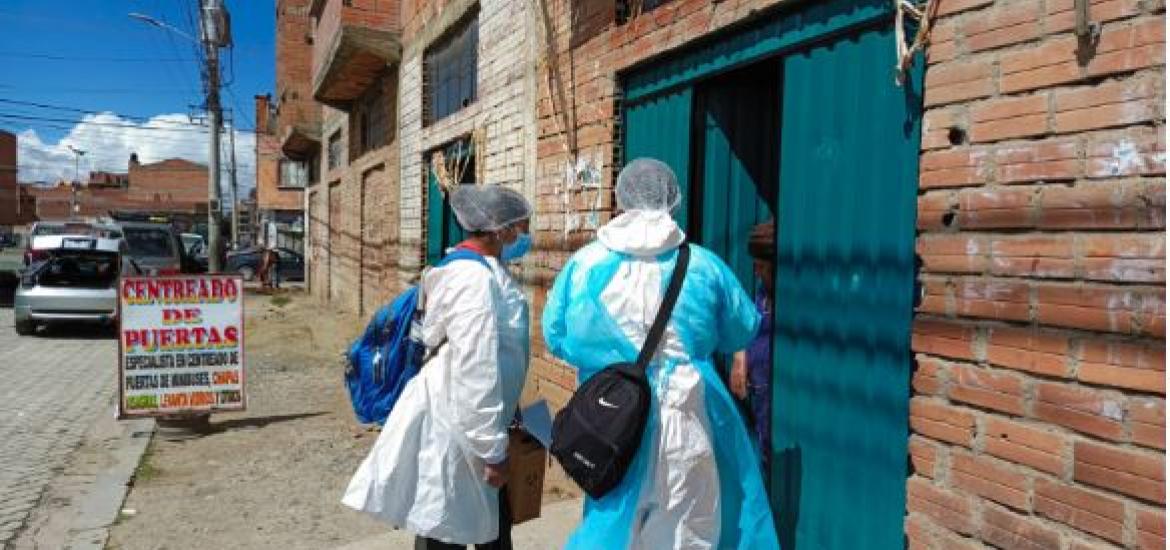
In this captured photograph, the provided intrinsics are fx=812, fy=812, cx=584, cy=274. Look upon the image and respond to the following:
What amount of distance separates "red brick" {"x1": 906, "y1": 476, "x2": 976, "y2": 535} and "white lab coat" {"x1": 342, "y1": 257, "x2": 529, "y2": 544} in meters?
1.45

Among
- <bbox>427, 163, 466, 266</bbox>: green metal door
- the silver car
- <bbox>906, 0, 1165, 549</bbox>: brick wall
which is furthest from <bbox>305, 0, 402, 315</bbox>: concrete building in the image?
<bbox>906, 0, 1165, 549</bbox>: brick wall

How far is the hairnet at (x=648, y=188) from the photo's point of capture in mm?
2816

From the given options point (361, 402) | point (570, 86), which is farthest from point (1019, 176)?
point (570, 86)

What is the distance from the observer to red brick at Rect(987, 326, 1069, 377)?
2352mm

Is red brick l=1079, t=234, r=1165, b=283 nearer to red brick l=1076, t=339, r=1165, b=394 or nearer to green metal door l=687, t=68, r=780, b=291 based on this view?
red brick l=1076, t=339, r=1165, b=394

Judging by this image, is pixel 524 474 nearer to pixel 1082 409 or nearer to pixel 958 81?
pixel 1082 409

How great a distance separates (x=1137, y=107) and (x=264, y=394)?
831cm

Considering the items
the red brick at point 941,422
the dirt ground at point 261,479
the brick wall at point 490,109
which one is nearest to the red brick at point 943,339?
the red brick at point 941,422

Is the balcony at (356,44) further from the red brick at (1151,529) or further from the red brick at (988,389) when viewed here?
the red brick at (1151,529)

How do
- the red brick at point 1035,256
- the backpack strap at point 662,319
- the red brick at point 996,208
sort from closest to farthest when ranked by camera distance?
the red brick at point 1035,256, the red brick at point 996,208, the backpack strap at point 662,319

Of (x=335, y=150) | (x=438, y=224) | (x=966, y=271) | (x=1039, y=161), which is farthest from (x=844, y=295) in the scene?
(x=335, y=150)

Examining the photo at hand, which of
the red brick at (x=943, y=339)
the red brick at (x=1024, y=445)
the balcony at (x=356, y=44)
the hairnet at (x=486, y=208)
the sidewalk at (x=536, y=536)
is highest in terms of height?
the balcony at (x=356, y=44)

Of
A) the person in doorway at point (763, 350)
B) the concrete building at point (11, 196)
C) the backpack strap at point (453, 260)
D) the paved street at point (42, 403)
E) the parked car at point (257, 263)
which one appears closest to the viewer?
the backpack strap at point (453, 260)

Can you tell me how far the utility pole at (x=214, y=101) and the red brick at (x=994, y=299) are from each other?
71.6ft
